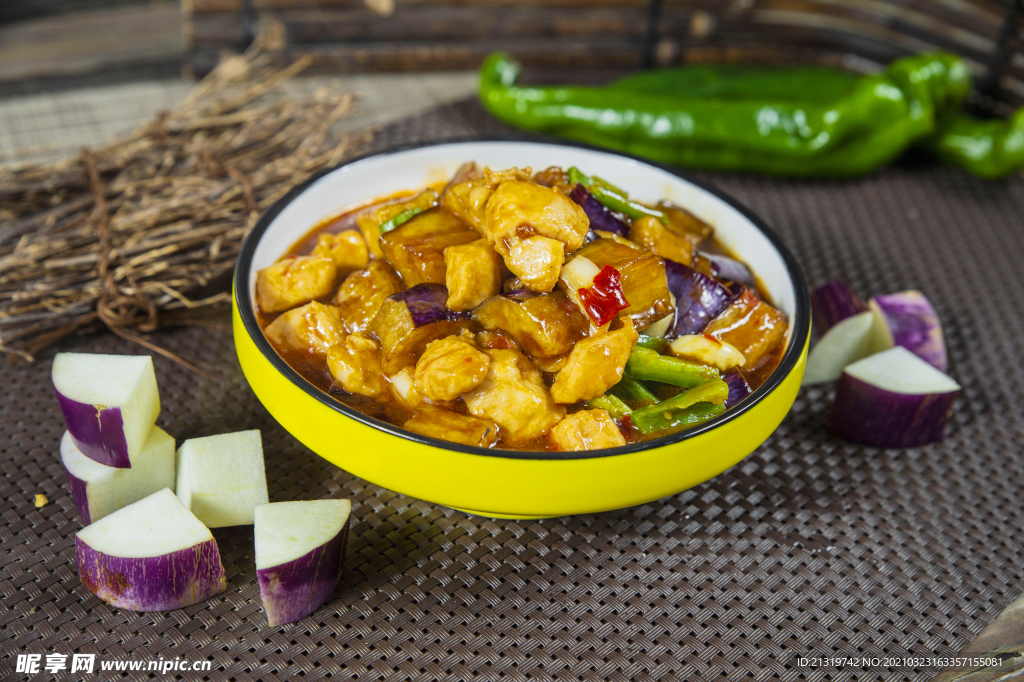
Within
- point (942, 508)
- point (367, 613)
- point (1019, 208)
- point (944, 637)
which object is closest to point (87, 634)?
point (367, 613)

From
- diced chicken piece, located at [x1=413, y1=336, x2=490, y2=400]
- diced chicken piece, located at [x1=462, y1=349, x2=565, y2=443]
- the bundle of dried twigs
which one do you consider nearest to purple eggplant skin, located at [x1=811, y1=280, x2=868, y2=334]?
diced chicken piece, located at [x1=462, y1=349, x2=565, y2=443]

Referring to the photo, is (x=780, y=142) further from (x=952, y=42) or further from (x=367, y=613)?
(x=367, y=613)

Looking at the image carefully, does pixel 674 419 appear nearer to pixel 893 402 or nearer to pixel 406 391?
pixel 406 391

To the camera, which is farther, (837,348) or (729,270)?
(837,348)

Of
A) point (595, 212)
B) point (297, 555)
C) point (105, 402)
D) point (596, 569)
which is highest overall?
point (595, 212)

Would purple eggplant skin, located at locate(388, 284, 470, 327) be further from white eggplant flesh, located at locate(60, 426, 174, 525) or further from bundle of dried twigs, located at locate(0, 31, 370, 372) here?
bundle of dried twigs, located at locate(0, 31, 370, 372)

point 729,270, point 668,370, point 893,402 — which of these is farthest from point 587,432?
point 893,402

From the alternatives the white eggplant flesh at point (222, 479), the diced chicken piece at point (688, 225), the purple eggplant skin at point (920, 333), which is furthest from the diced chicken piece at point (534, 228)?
the purple eggplant skin at point (920, 333)
